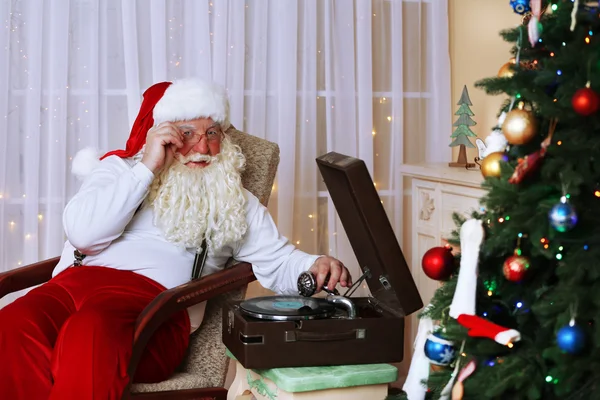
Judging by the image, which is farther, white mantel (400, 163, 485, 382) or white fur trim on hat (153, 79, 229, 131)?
white mantel (400, 163, 485, 382)

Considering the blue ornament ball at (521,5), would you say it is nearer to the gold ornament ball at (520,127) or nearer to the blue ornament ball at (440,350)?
the gold ornament ball at (520,127)

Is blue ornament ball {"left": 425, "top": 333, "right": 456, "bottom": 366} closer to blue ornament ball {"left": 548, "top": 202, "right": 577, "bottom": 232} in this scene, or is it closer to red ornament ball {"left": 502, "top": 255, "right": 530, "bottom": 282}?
red ornament ball {"left": 502, "top": 255, "right": 530, "bottom": 282}

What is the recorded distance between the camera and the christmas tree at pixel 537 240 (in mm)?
1436

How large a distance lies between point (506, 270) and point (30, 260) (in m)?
2.40

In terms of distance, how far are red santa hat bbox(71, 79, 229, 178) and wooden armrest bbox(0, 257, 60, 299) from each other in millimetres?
340

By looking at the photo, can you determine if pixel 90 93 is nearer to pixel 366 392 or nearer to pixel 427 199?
pixel 427 199

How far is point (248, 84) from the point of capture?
11.9ft

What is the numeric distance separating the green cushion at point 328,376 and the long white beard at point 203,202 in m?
0.71

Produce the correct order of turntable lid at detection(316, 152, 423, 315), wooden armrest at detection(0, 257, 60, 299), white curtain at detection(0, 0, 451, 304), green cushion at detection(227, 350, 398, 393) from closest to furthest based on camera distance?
green cushion at detection(227, 350, 398, 393), turntable lid at detection(316, 152, 423, 315), wooden armrest at detection(0, 257, 60, 299), white curtain at detection(0, 0, 451, 304)

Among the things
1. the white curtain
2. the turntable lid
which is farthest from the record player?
the white curtain

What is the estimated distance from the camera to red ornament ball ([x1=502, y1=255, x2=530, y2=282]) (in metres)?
1.54

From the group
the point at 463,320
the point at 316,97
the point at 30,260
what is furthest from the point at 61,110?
the point at 463,320

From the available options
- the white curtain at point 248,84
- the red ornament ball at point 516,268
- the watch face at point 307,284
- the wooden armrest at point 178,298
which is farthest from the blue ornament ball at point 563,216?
the white curtain at point 248,84

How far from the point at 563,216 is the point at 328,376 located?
826 millimetres
